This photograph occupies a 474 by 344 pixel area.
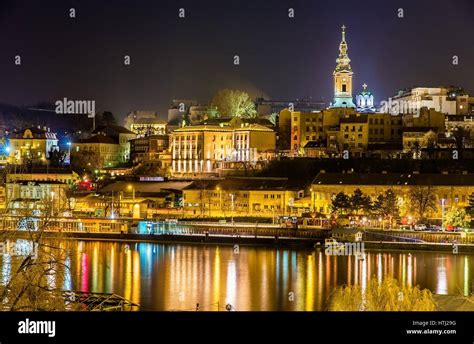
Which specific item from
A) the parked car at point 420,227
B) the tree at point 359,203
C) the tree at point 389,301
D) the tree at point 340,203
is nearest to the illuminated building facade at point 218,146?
the tree at point 340,203

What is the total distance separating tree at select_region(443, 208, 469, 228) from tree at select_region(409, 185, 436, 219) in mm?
811

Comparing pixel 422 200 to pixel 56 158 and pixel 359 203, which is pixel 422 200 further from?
pixel 56 158

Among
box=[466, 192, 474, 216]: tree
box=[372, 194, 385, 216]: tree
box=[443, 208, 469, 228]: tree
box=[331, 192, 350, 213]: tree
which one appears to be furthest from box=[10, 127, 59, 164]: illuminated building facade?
box=[443, 208, 469, 228]: tree

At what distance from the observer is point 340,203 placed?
14297 mm

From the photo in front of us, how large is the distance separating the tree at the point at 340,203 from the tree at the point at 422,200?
1.01 metres

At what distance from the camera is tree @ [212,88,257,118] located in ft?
74.2

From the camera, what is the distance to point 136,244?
13.5 m

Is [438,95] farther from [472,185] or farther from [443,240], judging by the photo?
[443,240]

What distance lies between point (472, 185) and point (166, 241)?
4819mm

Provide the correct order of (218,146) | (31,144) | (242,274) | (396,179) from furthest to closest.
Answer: (31,144) < (218,146) < (396,179) < (242,274)

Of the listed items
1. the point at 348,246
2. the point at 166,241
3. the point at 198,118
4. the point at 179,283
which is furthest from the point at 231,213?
the point at 198,118

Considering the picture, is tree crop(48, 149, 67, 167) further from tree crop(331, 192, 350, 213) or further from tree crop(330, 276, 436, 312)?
tree crop(330, 276, 436, 312)

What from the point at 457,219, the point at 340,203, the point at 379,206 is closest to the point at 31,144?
the point at 340,203

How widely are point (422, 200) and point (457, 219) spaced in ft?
4.22
